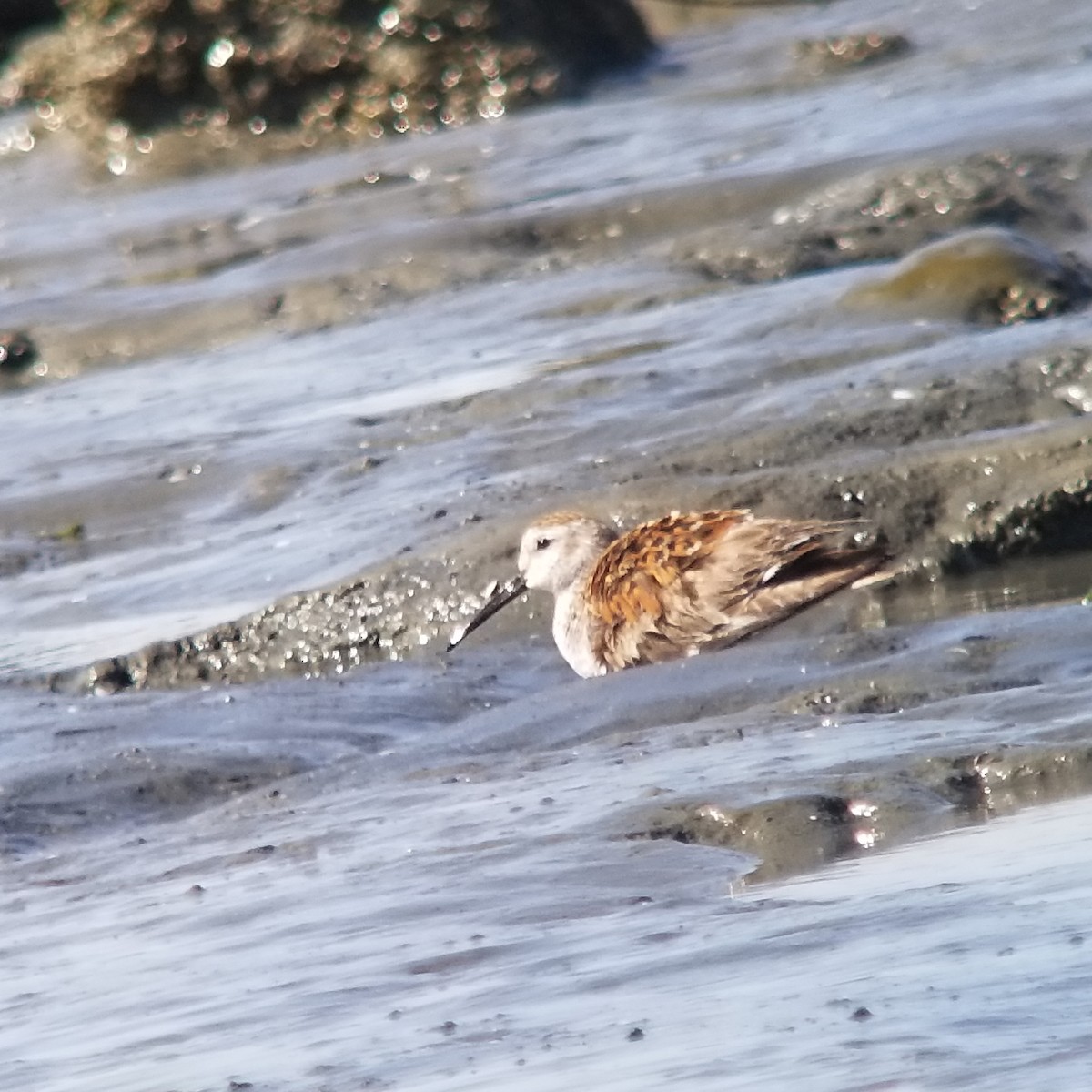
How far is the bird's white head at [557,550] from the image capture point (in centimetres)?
707

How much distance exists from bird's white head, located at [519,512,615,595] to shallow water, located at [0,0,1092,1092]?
10.9 inches

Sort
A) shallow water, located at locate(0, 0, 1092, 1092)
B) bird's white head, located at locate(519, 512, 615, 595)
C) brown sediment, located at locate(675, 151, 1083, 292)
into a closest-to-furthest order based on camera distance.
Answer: shallow water, located at locate(0, 0, 1092, 1092)
bird's white head, located at locate(519, 512, 615, 595)
brown sediment, located at locate(675, 151, 1083, 292)

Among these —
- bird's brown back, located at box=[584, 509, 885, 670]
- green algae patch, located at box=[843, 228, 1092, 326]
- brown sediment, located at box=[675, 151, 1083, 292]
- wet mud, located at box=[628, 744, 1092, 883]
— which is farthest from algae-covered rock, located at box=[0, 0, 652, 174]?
wet mud, located at box=[628, 744, 1092, 883]

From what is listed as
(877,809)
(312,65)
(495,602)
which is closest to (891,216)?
(495,602)

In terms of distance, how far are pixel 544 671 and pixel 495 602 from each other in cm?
24

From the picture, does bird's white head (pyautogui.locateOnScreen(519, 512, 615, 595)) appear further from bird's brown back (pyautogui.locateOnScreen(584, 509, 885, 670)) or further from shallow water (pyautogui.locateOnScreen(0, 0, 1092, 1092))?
shallow water (pyautogui.locateOnScreen(0, 0, 1092, 1092))

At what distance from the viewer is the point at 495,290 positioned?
11.7 m

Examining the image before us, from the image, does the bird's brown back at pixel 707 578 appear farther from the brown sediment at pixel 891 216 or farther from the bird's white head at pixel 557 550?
the brown sediment at pixel 891 216

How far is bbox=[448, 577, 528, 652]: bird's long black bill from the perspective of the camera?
24.0 ft

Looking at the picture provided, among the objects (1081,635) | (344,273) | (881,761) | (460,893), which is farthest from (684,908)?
(344,273)

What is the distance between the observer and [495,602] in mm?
7391

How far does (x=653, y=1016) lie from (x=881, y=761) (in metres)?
1.29

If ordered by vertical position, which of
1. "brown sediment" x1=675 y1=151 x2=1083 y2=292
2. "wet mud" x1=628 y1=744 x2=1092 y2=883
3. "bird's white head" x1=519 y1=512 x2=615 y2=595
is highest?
"wet mud" x1=628 y1=744 x2=1092 y2=883

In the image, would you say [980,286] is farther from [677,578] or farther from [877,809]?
[877,809]
